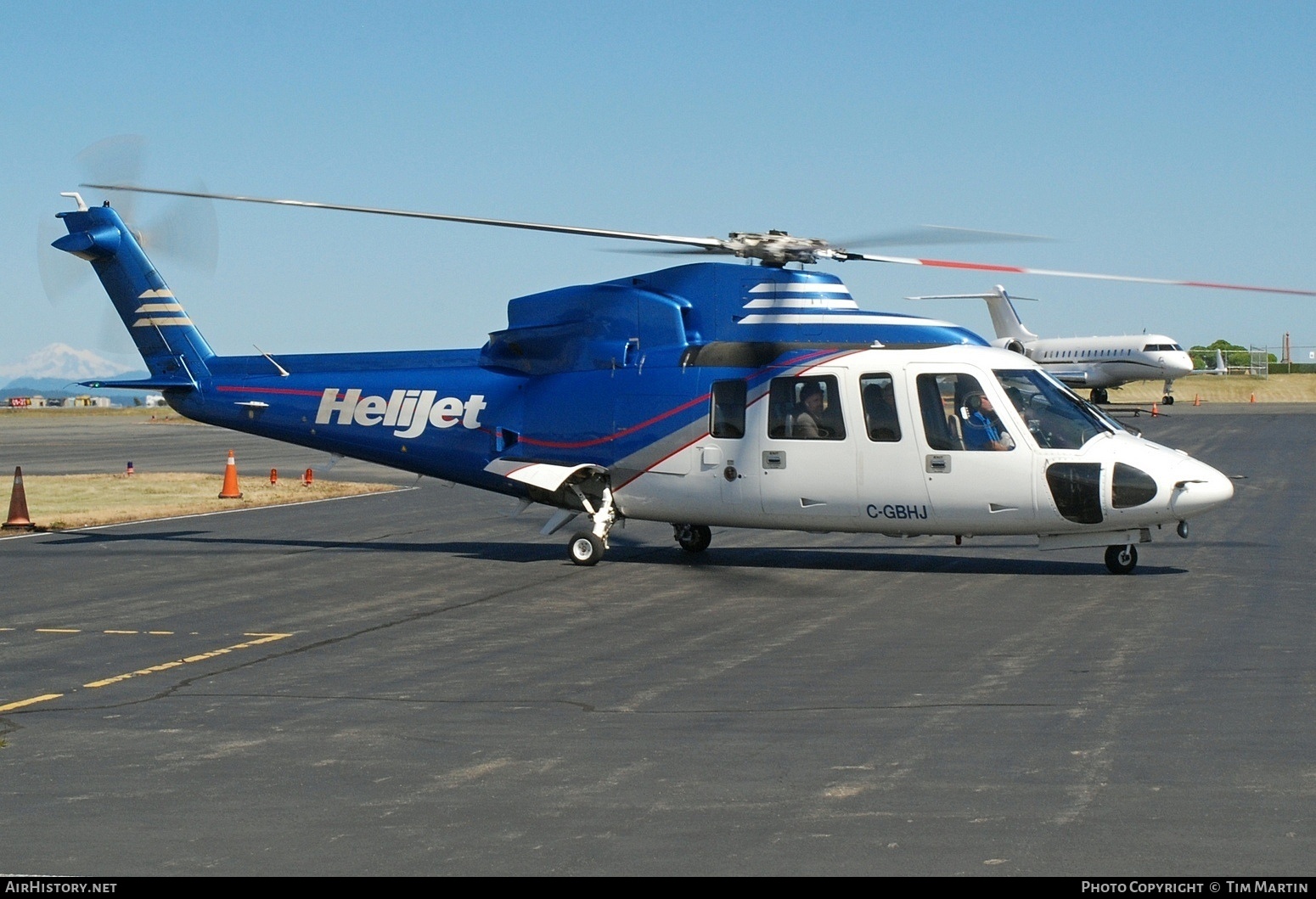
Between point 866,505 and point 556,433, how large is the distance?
4133 millimetres

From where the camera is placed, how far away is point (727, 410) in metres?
17.3

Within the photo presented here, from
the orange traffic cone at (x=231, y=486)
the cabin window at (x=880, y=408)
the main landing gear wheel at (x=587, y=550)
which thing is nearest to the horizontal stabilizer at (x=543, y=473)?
the main landing gear wheel at (x=587, y=550)

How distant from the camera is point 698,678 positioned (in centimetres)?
1095

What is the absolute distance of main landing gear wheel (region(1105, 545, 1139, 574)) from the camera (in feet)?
54.2

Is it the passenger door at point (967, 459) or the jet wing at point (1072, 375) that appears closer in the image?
the passenger door at point (967, 459)

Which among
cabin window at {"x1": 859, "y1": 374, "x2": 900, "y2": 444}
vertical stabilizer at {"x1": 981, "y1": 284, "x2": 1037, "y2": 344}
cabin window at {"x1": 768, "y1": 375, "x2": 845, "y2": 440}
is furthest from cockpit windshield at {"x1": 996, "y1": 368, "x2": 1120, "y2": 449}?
vertical stabilizer at {"x1": 981, "y1": 284, "x2": 1037, "y2": 344}

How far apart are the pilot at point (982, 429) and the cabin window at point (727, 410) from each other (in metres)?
2.65

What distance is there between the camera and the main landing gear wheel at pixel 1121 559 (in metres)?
16.5

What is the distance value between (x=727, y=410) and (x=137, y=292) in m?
9.58

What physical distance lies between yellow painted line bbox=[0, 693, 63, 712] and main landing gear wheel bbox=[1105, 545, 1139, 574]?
11.2m

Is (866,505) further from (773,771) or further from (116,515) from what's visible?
(116,515)

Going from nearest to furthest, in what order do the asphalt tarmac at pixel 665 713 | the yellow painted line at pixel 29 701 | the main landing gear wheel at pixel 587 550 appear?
the asphalt tarmac at pixel 665 713, the yellow painted line at pixel 29 701, the main landing gear wheel at pixel 587 550

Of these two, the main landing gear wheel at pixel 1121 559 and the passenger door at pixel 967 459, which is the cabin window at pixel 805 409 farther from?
the main landing gear wheel at pixel 1121 559

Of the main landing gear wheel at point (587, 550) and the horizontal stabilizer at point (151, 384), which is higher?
the horizontal stabilizer at point (151, 384)
